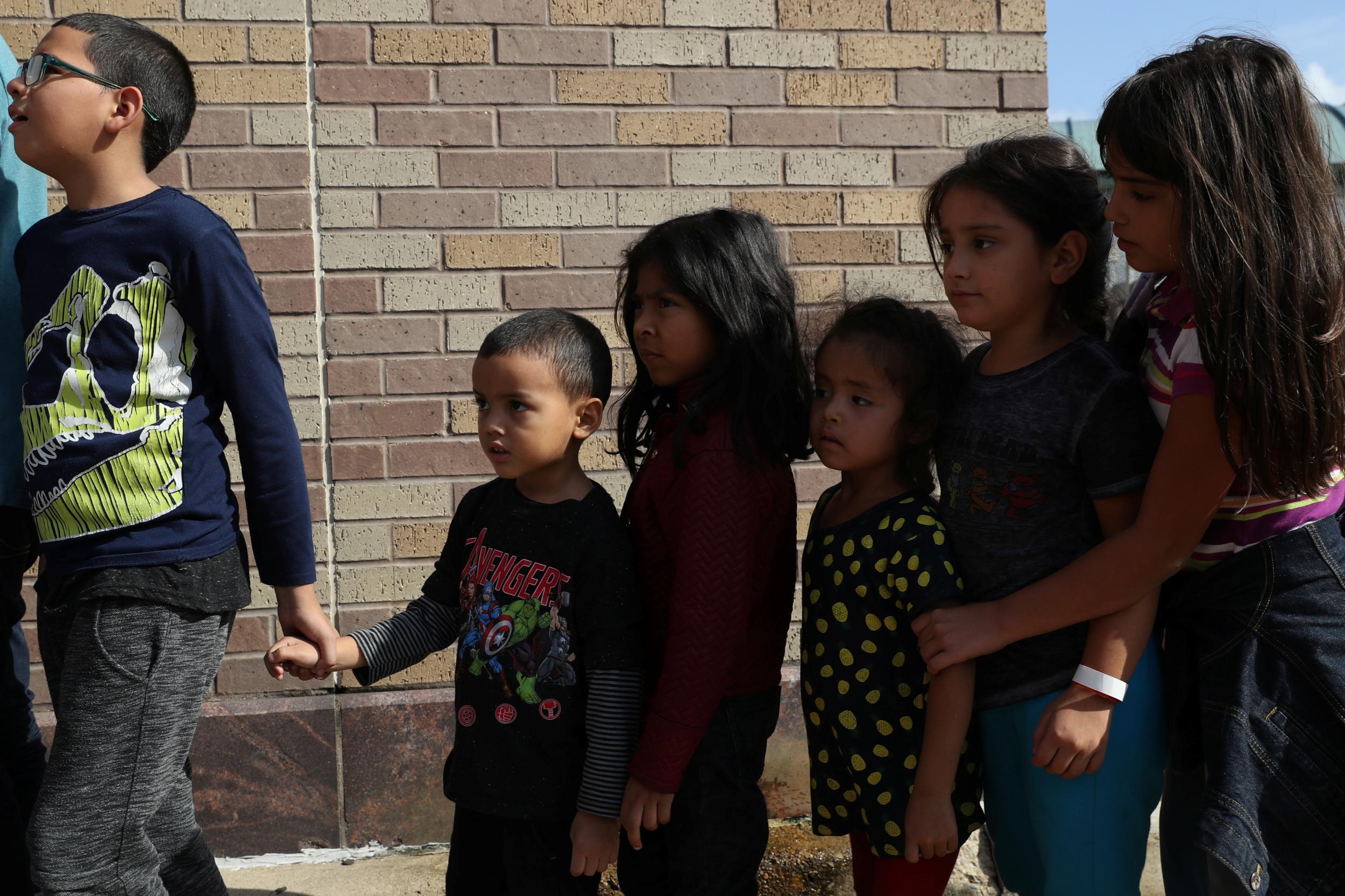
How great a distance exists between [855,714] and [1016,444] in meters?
0.53

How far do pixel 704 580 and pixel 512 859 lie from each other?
623 millimetres

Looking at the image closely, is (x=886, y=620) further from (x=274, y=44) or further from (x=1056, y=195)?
(x=274, y=44)

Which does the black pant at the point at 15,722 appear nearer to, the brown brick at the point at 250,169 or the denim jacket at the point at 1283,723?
the brown brick at the point at 250,169

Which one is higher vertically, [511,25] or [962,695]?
[511,25]

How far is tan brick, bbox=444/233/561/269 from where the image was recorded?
3020 millimetres

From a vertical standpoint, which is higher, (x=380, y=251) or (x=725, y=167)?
(x=725, y=167)

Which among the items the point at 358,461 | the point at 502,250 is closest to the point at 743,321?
the point at 502,250

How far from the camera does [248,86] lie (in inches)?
115

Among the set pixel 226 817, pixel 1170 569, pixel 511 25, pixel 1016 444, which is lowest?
pixel 226 817

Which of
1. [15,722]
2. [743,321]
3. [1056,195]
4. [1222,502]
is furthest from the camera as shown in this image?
[15,722]

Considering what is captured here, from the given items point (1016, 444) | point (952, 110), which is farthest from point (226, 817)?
point (952, 110)

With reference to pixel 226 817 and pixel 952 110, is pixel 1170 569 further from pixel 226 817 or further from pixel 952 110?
pixel 226 817

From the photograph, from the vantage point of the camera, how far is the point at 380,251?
299cm

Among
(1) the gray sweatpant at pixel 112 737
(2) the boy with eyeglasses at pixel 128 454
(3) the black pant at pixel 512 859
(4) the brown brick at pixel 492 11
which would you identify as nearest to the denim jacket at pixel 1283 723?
(3) the black pant at pixel 512 859
